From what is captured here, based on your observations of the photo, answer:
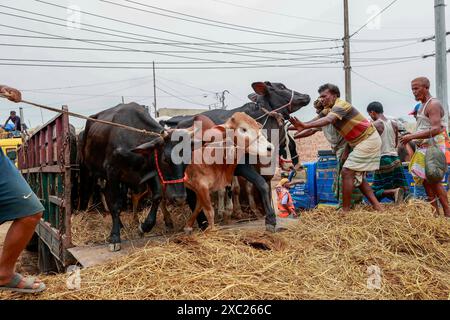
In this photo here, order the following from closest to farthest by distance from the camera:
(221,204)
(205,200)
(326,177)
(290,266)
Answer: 1. (290,266)
2. (205,200)
3. (221,204)
4. (326,177)

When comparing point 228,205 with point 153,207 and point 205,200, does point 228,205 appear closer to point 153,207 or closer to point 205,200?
point 205,200

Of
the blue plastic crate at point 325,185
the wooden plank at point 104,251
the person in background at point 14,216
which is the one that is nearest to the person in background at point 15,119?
the blue plastic crate at point 325,185

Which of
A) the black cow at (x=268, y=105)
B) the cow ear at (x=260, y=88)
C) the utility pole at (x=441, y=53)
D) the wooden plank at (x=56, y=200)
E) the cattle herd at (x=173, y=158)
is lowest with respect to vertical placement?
the wooden plank at (x=56, y=200)

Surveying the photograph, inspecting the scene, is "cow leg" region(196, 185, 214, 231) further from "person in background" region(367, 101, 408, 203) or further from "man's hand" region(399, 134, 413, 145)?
"person in background" region(367, 101, 408, 203)

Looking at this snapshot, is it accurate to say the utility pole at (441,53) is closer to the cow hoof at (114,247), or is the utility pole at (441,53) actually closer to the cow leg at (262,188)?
the cow leg at (262,188)

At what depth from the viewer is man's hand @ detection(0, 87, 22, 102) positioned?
9.03 feet

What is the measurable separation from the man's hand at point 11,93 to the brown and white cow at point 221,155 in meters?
2.08

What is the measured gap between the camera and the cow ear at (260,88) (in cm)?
561

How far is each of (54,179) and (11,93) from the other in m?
2.58

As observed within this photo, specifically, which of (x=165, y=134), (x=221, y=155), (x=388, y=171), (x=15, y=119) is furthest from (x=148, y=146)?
(x=15, y=119)

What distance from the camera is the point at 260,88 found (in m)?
5.69

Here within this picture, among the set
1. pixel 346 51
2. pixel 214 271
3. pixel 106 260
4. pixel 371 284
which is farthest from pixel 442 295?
pixel 346 51

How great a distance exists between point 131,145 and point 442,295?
331 cm
